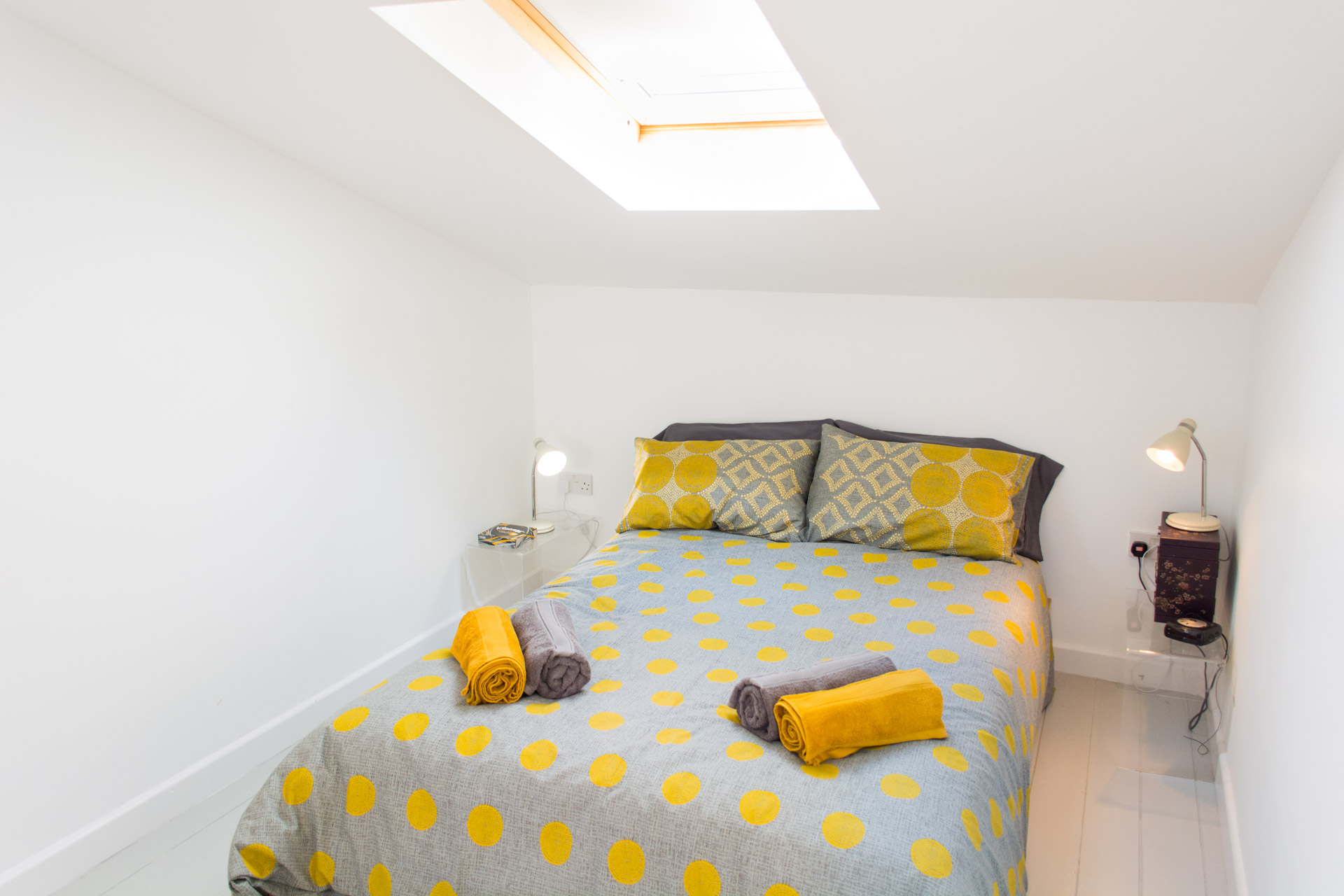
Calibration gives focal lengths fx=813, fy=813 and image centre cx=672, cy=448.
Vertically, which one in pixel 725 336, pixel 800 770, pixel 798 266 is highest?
pixel 798 266

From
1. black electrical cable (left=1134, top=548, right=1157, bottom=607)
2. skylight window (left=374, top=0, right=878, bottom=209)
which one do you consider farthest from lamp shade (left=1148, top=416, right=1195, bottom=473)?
skylight window (left=374, top=0, right=878, bottom=209)

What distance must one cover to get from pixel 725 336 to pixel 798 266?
544 millimetres

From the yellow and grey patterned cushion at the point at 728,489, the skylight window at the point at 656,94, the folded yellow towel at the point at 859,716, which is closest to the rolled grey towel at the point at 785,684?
the folded yellow towel at the point at 859,716

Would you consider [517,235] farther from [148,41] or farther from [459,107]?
[148,41]

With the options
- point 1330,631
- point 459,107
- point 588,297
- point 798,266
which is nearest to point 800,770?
point 1330,631

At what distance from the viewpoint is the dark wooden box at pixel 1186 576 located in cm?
237

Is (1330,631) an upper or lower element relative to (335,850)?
upper

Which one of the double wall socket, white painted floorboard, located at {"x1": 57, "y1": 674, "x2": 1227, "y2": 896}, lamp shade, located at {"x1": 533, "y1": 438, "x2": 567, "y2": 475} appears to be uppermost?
lamp shade, located at {"x1": 533, "y1": 438, "x2": 567, "y2": 475}

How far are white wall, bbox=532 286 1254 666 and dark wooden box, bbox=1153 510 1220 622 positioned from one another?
1.28ft

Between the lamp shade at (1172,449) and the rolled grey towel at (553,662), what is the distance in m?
1.70

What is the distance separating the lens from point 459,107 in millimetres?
1955

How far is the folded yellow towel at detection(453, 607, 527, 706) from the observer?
1.71 m

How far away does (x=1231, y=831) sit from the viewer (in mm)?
1925

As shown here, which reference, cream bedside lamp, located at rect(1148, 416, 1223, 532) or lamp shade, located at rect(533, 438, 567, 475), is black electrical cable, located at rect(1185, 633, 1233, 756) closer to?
cream bedside lamp, located at rect(1148, 416, 1223, 532)
